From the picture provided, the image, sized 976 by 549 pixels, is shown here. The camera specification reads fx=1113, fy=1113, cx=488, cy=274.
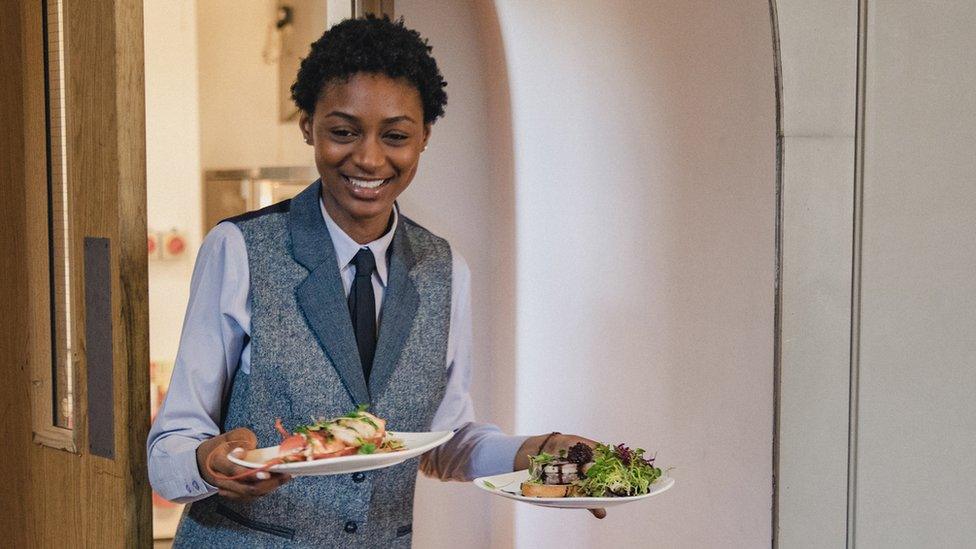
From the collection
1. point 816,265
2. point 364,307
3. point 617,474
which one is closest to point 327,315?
point 364,307

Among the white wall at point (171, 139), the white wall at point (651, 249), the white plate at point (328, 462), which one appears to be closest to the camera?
the white plate at point (328, 462)

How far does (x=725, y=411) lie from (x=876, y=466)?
48 cm

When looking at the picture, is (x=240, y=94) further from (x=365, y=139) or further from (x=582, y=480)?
(x=582, y=480)

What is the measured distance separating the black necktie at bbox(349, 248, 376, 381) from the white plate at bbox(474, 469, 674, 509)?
29 centimetres

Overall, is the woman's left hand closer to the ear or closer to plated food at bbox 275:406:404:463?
plated food at bbox 275:406:404:463

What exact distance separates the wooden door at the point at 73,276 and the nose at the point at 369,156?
379 millimetres

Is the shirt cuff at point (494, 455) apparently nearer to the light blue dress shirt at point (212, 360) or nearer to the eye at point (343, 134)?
the light blue dress shirt at point (212, 360)

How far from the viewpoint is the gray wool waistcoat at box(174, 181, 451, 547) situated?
72.6 inches

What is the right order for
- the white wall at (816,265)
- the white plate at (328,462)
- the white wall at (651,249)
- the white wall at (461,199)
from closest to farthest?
the white plate at (328,462)
the white wall at (816,265)
the white wall at (651,249)
the white wall at (461,199)

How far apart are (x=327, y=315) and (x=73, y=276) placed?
1.62 ft

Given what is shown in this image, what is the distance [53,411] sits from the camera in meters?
2.13

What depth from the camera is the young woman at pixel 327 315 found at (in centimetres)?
182

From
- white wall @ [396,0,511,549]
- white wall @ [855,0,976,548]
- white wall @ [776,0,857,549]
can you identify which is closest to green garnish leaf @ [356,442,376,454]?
white wall @ [776,0,857,549]

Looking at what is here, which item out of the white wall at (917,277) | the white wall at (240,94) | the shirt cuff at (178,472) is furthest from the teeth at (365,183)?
the white wall at (240,94)
